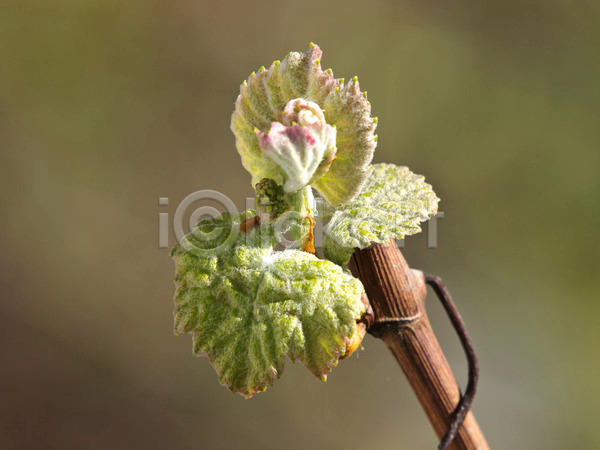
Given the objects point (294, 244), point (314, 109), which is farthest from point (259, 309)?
point (314, 109)

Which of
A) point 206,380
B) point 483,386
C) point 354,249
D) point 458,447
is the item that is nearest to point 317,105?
point 354,249

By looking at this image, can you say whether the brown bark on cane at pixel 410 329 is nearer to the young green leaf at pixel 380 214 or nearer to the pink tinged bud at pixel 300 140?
the young green leaf at pixel 380 214

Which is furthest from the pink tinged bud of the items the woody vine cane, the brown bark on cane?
the brown bark on cane

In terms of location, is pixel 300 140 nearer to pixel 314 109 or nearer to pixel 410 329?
pixel 314 109

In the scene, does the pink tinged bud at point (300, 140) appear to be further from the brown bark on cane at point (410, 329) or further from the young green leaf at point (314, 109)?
the brown bark on cane at point (410, 329)

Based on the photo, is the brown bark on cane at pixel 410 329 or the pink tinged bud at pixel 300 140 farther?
the brown bark on cane at pixel 410 329

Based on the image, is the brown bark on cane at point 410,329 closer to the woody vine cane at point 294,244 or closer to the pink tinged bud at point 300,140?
the woody vine cane at point 294,244

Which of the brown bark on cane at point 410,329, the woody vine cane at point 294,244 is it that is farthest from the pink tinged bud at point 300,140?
the brown bark on cane at point 410,329

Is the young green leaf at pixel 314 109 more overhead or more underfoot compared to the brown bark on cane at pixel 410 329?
more overhead
